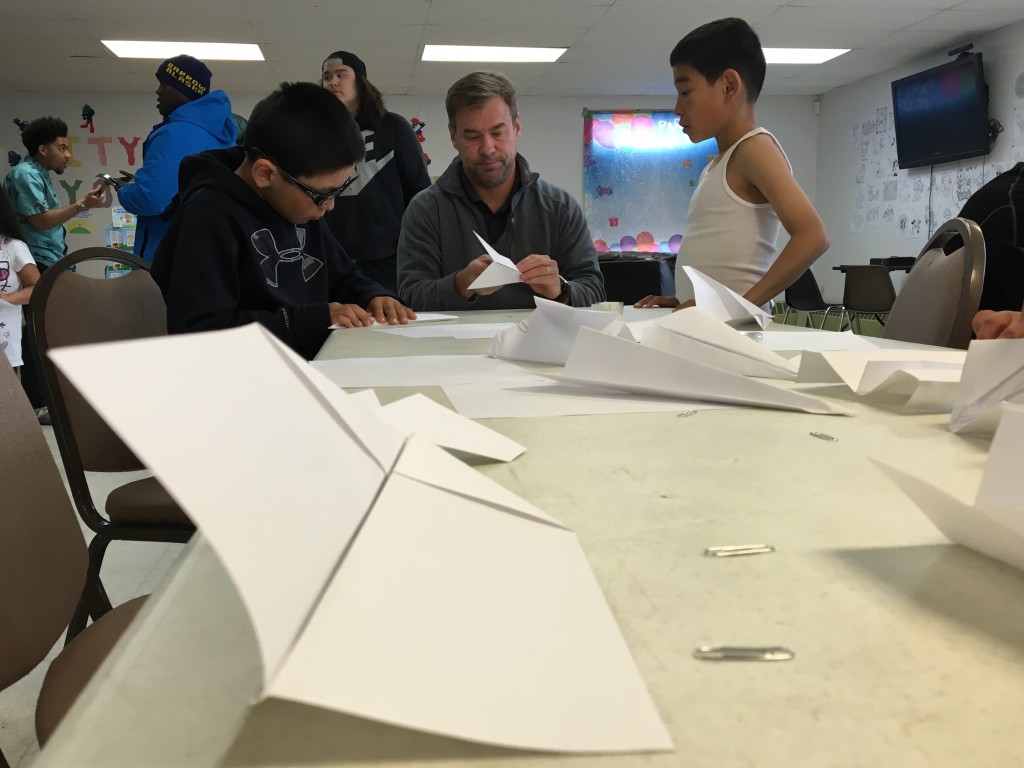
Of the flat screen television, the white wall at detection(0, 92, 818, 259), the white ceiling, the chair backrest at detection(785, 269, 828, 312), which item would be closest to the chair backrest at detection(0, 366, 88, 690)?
the white ceiling

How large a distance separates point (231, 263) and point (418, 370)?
2.12 ft

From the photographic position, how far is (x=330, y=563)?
24 centimetres

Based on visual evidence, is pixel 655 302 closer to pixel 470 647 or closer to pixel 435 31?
pixel 470 647

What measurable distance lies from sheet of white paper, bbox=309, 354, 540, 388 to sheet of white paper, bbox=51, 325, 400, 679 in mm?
454

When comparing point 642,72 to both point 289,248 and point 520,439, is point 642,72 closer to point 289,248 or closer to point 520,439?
point 289,248

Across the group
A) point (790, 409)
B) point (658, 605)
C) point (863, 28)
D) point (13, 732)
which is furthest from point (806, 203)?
point (863, 28)

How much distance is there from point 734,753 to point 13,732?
4.37 ft

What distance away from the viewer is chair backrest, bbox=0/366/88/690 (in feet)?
1.88

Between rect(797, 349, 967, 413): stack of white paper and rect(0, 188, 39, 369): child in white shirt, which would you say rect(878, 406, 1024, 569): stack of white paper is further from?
rect(0, 188, 39, 369): child in white shirt

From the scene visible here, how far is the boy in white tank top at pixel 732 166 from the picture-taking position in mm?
1451

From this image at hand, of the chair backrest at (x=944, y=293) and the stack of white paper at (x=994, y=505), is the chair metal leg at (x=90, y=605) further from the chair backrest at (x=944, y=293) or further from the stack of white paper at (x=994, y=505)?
the chair backrest at (x=944, y=293)

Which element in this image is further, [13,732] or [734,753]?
[13,732]

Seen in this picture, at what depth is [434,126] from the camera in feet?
21.3

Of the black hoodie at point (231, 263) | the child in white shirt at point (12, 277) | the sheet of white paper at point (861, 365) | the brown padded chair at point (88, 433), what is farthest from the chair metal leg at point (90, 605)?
the child in white shirt at point (12, 277)
